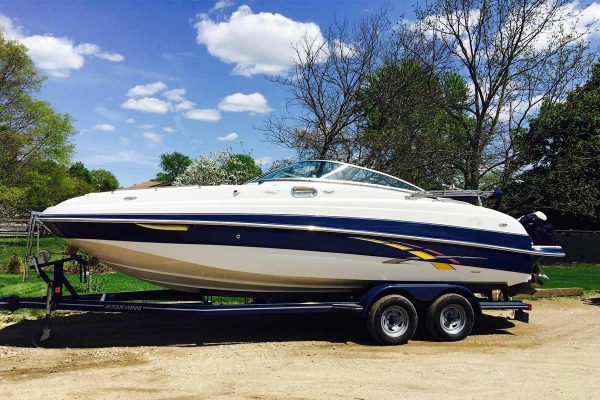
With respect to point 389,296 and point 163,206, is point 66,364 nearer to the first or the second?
point 163,206

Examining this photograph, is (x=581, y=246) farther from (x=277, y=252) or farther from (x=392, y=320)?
(x=277, y=252)

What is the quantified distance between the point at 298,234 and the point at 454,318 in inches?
109

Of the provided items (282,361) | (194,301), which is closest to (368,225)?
(282,361)

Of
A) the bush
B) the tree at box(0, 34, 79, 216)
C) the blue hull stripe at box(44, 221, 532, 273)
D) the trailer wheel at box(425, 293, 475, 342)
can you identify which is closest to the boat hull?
the blue hull stripe at box(44, 221, 532, 273)

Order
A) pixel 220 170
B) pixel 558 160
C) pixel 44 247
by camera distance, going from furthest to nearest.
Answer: pixel 220 170 < pixel 558 160 < pixel 44 247

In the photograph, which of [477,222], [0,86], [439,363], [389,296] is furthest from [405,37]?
[0,86]

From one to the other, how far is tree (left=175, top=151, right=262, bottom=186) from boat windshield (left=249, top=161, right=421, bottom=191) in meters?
12.0

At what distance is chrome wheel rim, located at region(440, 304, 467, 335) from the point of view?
7.37 m

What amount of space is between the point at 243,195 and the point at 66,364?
291 centimetres

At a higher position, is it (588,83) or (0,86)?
(0,86)

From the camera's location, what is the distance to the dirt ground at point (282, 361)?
5023 mm

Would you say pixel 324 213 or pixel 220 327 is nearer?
pixel 324 213

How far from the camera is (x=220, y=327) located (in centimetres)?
800

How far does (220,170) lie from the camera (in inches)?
877
